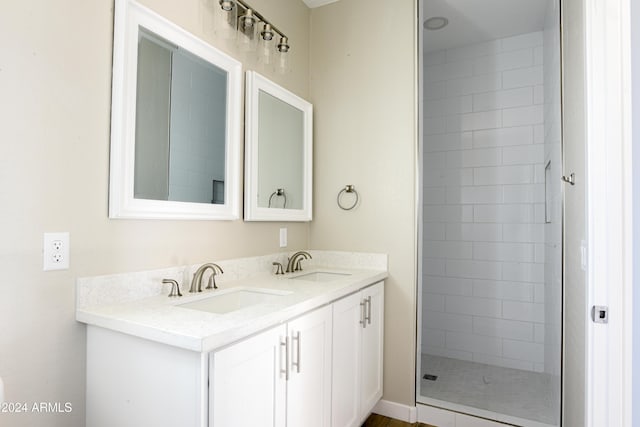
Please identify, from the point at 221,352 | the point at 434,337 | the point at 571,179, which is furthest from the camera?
the point at 434,337

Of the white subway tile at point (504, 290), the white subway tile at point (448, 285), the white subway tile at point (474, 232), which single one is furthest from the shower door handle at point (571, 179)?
the white subway tile at point (448, 285)

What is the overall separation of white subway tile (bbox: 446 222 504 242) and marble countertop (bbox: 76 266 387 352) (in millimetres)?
1757

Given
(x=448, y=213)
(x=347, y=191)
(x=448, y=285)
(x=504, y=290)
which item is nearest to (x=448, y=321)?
(x=448, y=285)

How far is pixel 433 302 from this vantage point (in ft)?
10.5

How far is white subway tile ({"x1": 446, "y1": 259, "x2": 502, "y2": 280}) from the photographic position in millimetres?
2975

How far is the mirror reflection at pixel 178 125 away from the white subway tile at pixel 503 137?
2.15 meters

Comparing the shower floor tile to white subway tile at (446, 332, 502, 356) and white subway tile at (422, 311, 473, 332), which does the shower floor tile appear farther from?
white subway tile at (422, 311, 473, 332)

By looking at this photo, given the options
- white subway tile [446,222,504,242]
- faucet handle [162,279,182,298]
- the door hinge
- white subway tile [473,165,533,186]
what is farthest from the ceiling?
faucet handle [162,279,182,298]

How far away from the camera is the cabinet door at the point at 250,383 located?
1.04 meters

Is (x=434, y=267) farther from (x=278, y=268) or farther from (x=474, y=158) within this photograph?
(x=278, y=268)

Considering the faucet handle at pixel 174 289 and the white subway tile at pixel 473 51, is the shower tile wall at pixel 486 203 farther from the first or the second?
the faucet handle at pixel 174 289

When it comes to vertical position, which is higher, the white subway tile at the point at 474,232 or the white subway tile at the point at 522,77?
the white subway tile at the point at 522,77

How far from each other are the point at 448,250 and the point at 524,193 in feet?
2.42

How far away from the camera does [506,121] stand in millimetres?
2949
